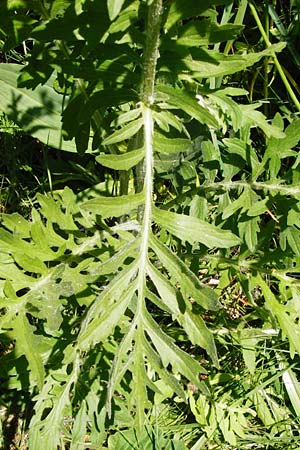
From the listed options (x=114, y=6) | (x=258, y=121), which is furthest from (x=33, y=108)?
(x=114, y=6)

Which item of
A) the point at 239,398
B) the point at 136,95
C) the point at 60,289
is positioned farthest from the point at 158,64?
the point at 239,398

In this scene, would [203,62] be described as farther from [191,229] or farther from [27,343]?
[27,343]

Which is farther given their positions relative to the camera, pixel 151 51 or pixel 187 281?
pixel 187 281

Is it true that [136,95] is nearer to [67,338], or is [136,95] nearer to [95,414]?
[67,338]

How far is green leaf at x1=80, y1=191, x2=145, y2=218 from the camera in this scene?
67.9 inches

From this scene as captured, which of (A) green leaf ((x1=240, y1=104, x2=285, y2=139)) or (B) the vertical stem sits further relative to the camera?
(A) green leaf ((x1=240, y1=104, x2=285, y2=139))

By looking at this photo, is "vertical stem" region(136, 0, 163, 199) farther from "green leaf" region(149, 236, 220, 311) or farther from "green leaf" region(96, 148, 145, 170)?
"green leaf" region(149, 236, 220, 311)

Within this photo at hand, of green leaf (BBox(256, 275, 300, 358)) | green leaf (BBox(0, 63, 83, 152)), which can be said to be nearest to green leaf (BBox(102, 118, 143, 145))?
green leaf (BBox(256, 275, 300, 358))

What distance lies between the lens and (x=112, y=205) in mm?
1757

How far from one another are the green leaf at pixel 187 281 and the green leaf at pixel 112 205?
0.12 metres

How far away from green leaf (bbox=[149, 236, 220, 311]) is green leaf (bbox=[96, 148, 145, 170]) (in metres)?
0.23

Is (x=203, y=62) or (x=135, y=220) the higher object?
(x=203, y=62)

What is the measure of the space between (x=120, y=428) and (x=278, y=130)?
4.86 feet

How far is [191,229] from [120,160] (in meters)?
0.28
